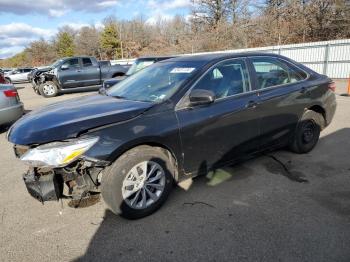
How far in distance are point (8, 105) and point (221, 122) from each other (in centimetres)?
578

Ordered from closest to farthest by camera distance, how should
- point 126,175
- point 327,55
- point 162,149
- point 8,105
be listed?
point 126,175, point 162,149, point 8,105, point 327,55

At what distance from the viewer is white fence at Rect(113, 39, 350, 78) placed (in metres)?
15.8

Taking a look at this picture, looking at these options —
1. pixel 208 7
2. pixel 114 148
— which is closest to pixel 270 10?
pixel 208 7

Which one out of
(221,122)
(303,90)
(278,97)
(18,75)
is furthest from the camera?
(18,75)

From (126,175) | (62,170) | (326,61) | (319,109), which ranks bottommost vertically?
(126,175)

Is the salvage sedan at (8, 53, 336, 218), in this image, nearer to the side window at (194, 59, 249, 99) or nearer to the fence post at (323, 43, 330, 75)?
the side window at (194, 59, 249, 99)

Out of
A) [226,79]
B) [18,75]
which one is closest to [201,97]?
[226,79]

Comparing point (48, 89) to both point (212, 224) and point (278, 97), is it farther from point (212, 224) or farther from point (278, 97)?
point (212, 224)

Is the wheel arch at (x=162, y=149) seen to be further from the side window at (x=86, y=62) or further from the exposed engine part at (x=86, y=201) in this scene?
the side window at (x=86, y=62)

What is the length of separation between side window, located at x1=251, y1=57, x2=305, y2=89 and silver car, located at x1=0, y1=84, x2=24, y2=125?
588cm

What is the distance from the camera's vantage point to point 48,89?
1512 cm

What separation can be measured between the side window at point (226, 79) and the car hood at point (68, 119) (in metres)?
0.83

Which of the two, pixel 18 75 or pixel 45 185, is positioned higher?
pixel 45 185

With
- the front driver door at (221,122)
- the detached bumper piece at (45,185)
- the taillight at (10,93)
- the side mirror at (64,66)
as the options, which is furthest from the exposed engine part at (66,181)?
the side mirror at (64,66)
